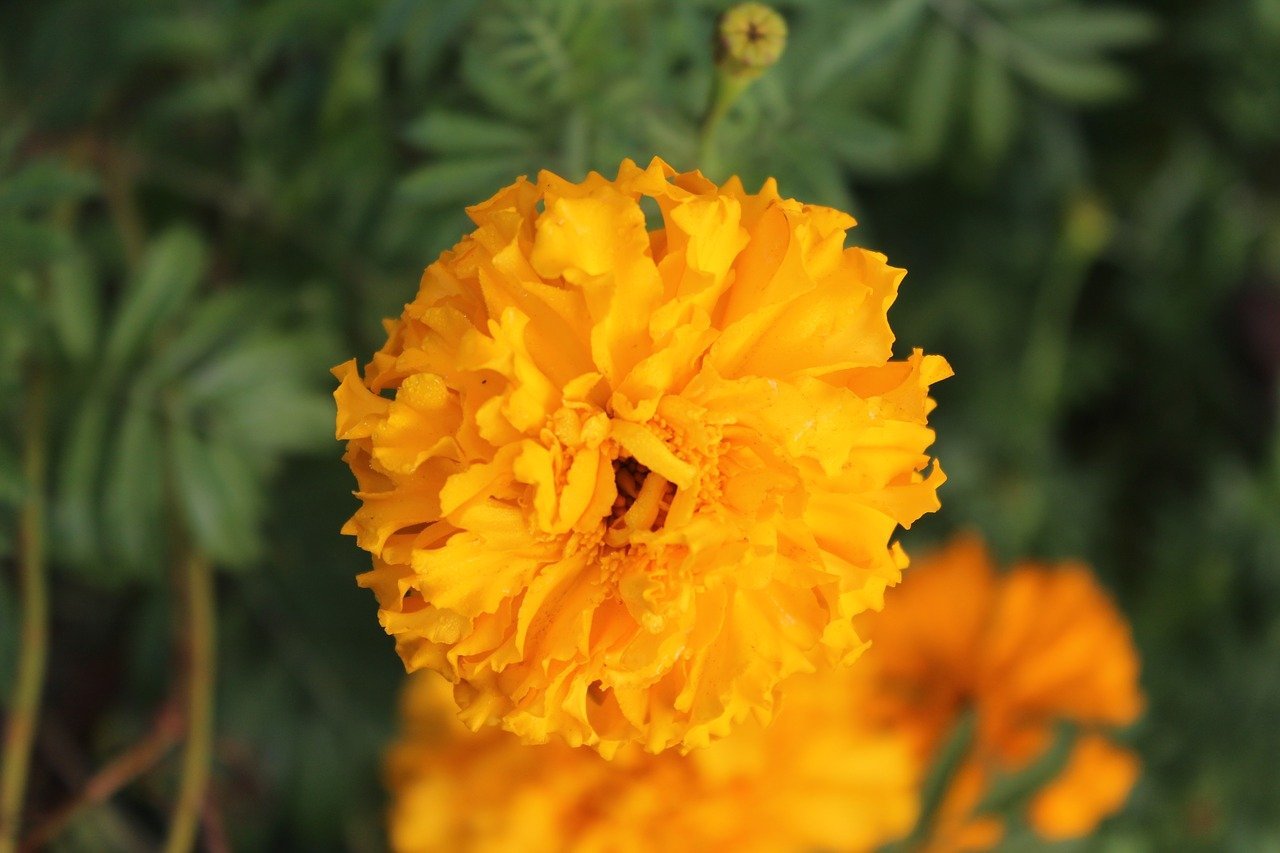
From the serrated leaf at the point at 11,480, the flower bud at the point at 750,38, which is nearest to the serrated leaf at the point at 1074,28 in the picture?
the flower bud at the point at 750,38

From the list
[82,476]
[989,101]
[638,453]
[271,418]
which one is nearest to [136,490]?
[82,476]

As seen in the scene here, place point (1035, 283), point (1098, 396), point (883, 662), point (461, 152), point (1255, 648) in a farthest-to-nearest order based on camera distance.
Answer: point (1098, 396) < point (1035, 283) < point (1255, 648) < point (883, 662) < point (461, 152)

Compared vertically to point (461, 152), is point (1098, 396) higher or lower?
lower

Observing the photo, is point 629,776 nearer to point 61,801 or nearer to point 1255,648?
point 61,801

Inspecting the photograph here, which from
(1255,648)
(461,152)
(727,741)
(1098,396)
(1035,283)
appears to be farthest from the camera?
(1098,396)

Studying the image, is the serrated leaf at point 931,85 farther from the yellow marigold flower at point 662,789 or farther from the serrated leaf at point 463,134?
the yellow marigold flower at point 662,789

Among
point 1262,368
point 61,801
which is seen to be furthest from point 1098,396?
point 61,801
